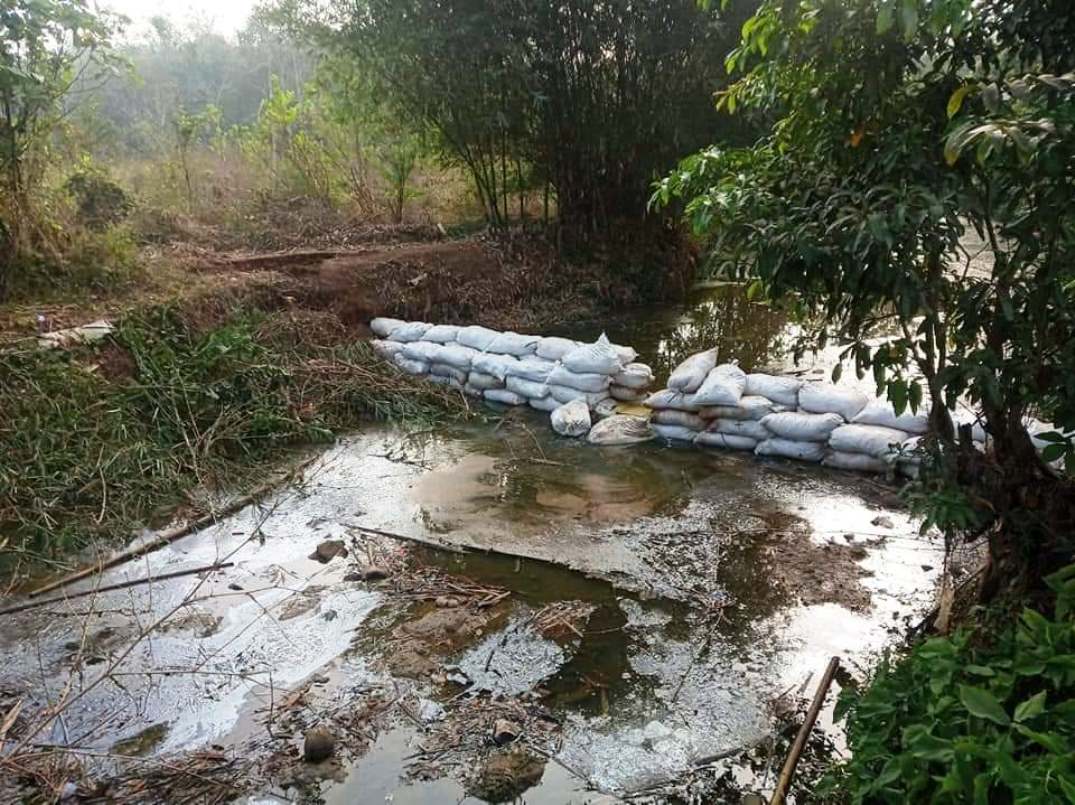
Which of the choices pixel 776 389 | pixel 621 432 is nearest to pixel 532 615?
pixel 621 432

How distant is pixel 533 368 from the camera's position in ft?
17.4

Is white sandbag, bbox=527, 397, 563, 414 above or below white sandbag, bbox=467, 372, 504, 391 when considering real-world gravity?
below

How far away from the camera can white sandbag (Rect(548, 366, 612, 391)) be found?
16.5 ft

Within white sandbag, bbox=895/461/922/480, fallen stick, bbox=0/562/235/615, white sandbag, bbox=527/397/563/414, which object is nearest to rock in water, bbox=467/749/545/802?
fallen stick, bbox=0/562/235/615

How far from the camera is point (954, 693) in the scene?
1.77 m

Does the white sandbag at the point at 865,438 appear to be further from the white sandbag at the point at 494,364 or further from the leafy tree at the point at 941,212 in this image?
the white sandbag at the point at 494,364

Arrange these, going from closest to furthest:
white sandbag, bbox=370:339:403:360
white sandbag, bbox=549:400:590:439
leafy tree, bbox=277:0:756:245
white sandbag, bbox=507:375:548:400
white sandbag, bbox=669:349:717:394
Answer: white sandbag, bbox=669:349:717:394 < white sandbag, bbox=549:400:590:439 < white sandbag, bbox=507:375:548:400 < white sandbag, bbox=370:339:403:360 < leafy tree, bbox=277:0:756:245

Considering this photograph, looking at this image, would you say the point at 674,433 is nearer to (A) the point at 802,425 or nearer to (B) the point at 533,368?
(A) the point at 802,425

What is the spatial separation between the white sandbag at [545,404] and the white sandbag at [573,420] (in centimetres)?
22

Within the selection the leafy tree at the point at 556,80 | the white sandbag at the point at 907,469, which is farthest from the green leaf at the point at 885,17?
the leafy tree at the point at 556,80

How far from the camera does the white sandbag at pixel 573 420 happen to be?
4.85 meters

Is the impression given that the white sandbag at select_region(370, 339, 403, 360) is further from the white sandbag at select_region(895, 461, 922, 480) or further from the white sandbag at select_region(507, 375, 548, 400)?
the white sandbag at select_region(895, 461, 922, 480)

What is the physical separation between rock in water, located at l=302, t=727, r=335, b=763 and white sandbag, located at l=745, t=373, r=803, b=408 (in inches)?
121

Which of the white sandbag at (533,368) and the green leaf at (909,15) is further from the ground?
the green leaf at (909,15)
